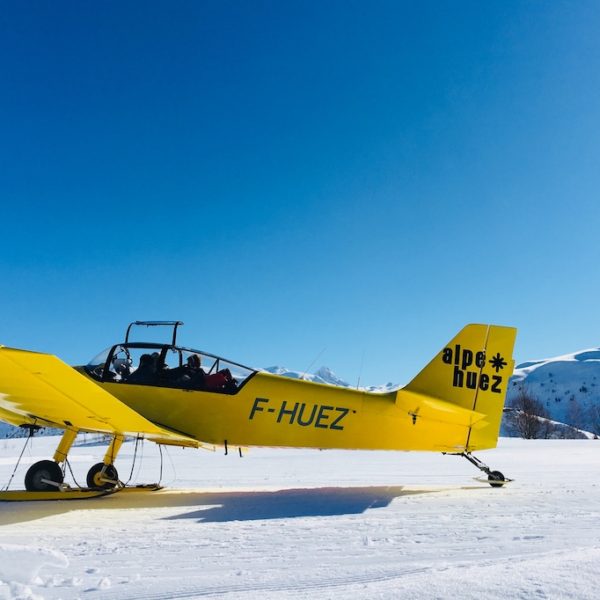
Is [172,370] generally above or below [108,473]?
above

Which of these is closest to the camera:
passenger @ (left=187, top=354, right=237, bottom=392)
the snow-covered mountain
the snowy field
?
the snowy field

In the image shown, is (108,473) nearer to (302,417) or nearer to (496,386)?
(302,417)

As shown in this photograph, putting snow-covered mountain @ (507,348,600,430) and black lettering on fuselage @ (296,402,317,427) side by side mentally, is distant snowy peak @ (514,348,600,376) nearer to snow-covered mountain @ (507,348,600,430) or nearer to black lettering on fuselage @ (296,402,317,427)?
snow-covered mountain @ (507,348,600,430)

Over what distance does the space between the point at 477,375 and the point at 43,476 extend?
5.64 m

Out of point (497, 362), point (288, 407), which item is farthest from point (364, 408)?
point (497, 362)

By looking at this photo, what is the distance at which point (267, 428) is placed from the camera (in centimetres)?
638

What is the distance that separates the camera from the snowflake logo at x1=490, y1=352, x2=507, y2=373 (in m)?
6.48

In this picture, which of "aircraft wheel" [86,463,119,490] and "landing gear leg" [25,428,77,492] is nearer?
"landing gear leg" [25,428,77,492]

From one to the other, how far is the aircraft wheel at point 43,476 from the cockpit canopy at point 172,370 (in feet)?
4.05

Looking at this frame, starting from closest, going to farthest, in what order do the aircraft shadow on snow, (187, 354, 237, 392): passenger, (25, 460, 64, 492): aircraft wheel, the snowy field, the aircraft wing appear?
the snowy field < the aircraft wing < the aircraft shadow on snow < (25, 460, 64, 492): aircraft wheel < (187, 354, 237, 392): passenger

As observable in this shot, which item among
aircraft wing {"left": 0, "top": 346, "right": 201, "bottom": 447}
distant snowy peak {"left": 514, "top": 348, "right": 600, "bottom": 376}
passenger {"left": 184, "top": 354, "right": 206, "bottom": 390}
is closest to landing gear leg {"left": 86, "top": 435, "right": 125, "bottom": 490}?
aircraft wing {"left": 0, "top": 346, "right": 201, "bottom": 447}

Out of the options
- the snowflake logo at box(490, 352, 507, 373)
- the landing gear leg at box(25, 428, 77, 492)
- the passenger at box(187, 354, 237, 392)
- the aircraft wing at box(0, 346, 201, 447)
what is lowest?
the landing gear leg at box(25, 428, 77, 492)

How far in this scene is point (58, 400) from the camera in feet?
17.1

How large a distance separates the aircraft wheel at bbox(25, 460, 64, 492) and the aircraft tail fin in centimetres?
468
